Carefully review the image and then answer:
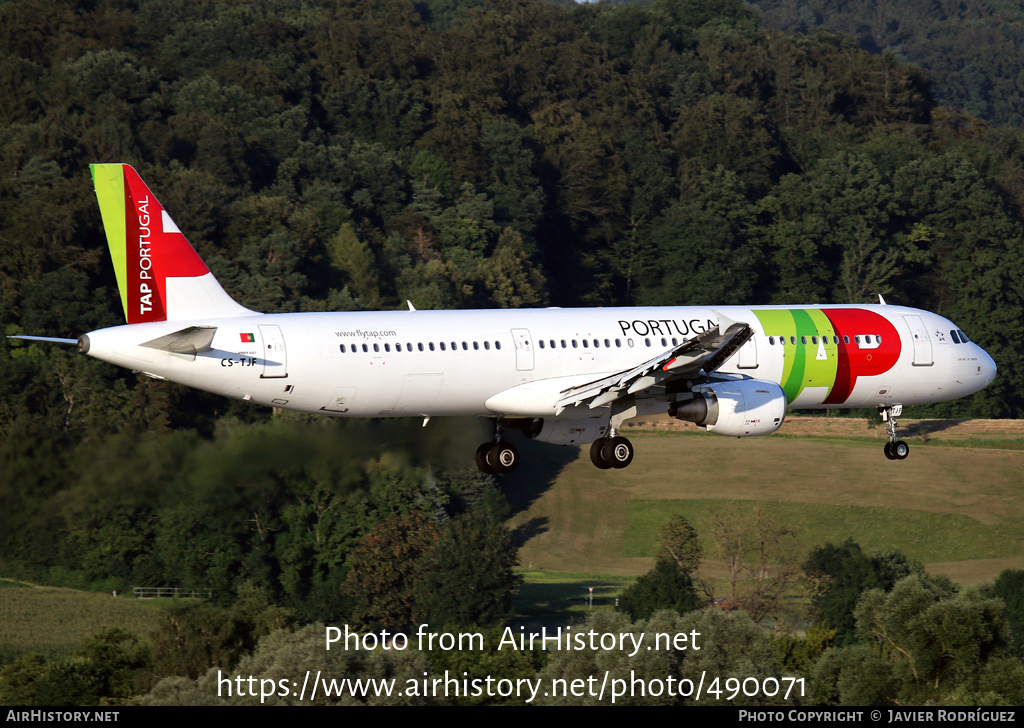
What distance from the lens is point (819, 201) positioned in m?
139

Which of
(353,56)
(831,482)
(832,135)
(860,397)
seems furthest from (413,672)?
(832,135)

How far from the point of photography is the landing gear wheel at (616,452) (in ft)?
139

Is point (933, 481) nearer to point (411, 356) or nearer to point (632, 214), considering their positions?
point (632, 214)

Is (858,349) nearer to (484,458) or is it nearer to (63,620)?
(484,458)

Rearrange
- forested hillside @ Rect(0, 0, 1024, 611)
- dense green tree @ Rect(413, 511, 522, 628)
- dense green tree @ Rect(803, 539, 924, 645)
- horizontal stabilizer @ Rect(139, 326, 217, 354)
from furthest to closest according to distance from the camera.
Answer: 1. forested hillside @ Rect(0, 0, 1024, 611)
2. dense green tree @ Rect(413, 511, 522, 628)
3. dense green tree @ Rect(803, 539, 924, 645)
4. horizontal stabilizer @ Rect(139, 326, 217, 354)

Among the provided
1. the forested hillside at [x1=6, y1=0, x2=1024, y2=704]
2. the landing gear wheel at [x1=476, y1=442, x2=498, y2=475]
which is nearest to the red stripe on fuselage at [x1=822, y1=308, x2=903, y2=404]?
the landing gear wheel at [x1=476, y1=442, x2=498, y2=475]

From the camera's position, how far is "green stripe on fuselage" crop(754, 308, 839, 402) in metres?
43.4

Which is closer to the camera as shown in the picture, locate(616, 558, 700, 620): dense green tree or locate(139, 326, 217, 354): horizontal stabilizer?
locate(139, 326, 217, 354): horizontal stabilizer

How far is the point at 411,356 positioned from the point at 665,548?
52656 millimetres

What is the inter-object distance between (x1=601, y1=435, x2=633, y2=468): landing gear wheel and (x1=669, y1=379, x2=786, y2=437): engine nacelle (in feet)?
6.51

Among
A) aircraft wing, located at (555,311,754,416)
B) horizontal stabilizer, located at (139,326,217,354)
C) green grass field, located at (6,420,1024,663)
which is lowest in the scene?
green grass field, located at (6,420,1024,663)

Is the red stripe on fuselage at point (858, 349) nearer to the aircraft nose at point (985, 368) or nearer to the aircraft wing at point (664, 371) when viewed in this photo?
the aircraft nose at point (985, 368)

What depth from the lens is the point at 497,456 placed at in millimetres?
42594

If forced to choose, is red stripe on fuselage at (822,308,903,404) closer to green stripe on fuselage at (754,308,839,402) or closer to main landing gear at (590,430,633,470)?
green stripe on fuselage at (754,308,839,402)
